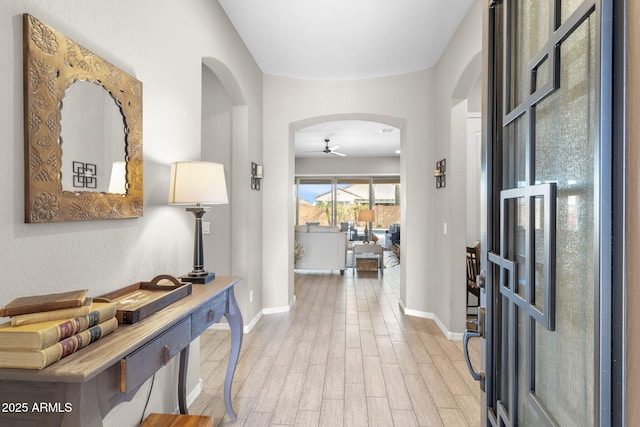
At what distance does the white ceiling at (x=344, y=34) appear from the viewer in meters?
3.03

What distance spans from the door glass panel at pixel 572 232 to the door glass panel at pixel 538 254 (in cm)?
6

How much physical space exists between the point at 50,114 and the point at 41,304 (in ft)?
2.24

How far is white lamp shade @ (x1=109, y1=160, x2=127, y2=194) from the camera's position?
165cm

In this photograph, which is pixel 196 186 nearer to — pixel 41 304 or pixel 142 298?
pixel 142 298

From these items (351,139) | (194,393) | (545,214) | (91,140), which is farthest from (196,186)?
(351,139)

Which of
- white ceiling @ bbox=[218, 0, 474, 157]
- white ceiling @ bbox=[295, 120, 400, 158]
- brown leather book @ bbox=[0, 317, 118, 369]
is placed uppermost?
white ceiling @ bbox=[218, 0, 474, 157]

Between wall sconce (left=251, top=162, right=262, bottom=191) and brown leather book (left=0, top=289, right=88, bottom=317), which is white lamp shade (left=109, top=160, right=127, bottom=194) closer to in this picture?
brown leather book (left=0, top=289, right=88, bottom=317)

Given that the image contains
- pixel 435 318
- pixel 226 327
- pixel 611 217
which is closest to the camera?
pixel 611 217

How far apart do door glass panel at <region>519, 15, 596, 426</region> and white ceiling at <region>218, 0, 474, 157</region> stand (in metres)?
2.66

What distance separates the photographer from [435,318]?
13.6 ft

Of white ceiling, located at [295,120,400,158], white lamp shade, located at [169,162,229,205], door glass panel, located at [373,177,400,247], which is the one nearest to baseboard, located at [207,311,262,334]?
white lamp shade, located at [169,162,229,205]

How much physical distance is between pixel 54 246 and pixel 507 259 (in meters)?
1.52

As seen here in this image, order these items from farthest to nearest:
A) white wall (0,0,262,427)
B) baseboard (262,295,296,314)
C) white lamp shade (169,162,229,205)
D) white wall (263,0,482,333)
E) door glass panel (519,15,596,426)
→ baseboard (262,295,296,314) < white wall (263,0,482,333) < white lamp shade (169,162,229,205) < white wall (0,0,262,427) < door glass panel (519,15,596,426)

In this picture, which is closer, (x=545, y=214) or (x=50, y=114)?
(x=545, y=214)
